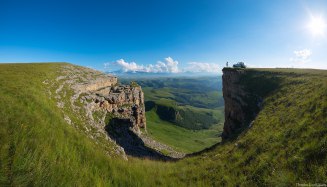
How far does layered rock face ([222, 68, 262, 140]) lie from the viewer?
49.5 m

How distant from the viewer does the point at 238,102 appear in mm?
60625

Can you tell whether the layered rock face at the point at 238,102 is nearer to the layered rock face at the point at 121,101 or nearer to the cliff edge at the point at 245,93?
the cliff edge at the point at 245,93

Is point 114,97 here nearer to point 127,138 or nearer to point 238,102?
point 127,138

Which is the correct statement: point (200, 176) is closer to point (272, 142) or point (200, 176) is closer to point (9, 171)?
point (272, 142)

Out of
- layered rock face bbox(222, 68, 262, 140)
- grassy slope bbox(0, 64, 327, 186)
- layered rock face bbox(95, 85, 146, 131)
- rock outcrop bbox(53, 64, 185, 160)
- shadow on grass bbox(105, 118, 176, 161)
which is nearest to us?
grassy slope bbox(0, 64, 327, 186)

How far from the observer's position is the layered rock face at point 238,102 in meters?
49.5

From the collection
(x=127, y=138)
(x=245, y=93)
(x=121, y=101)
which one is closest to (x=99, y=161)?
(x=127, y=138)

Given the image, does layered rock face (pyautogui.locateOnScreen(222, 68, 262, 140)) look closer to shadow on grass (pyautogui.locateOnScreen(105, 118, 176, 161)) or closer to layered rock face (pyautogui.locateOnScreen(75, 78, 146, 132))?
shadow on grass (pyautogui.locateOnScreen(105, 118, 176, 161))

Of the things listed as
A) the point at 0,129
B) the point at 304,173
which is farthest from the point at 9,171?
the point at 304,173

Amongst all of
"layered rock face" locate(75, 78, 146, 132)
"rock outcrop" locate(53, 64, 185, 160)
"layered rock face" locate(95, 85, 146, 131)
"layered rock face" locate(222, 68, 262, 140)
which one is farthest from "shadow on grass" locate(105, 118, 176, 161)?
"layered rock face" locate(222, 68, 262, 140)

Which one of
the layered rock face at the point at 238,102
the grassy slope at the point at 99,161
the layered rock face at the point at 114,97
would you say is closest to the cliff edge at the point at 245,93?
the layered rock face at the point at 238,102

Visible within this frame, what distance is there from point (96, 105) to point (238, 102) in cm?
4166

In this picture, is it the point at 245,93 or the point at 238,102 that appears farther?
the point at 238,102

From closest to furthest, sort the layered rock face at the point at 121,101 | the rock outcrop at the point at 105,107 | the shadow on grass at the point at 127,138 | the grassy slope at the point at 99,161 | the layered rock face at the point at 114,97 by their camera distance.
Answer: the grassy slope at the point at 99,161 → the rock outcrop at the point at 105,107 → the shadow on grass at the point at 127,138 → the layered rock face at the point at 114,97 → the layered rock face at the point at 121,101
